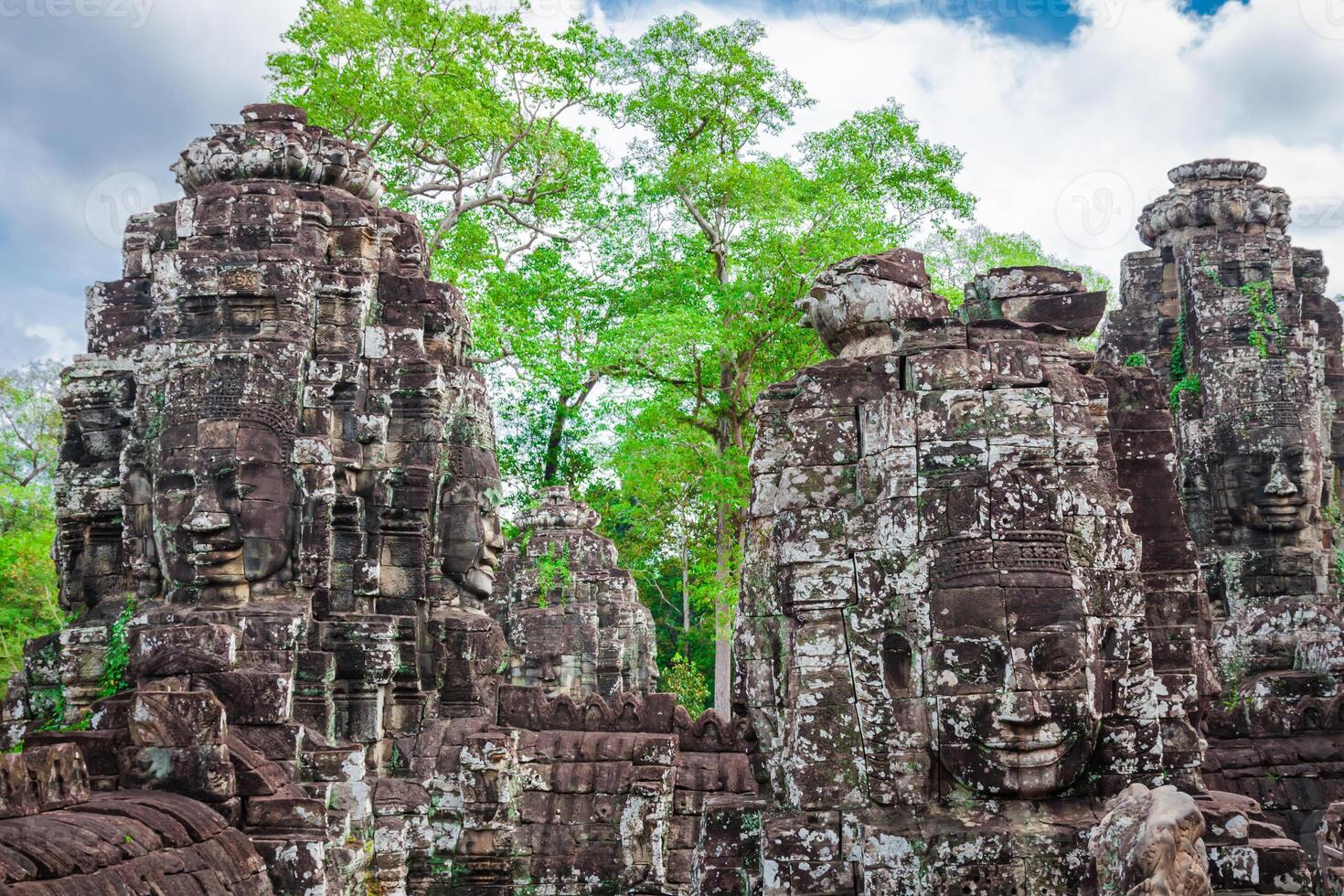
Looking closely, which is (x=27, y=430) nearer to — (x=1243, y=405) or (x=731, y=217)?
(x=731, y=217)

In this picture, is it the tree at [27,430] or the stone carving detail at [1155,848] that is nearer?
the stone carving detail at [1155,848]

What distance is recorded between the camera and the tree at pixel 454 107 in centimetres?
2162

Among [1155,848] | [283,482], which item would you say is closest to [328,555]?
[283,482]

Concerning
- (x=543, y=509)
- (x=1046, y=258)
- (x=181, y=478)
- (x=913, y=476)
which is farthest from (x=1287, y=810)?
(x=1046, y=258)

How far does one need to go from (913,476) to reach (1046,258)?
95.9 feet

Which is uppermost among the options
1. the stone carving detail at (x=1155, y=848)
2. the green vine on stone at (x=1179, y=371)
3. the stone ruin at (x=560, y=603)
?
the green vine on stone at (x=1179, y=371)

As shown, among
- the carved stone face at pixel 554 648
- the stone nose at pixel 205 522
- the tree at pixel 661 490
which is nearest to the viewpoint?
the stone nose at pixel 205 522

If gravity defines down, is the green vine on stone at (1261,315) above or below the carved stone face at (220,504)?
above

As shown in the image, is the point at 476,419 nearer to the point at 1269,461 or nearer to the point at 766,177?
the point at 1269,461

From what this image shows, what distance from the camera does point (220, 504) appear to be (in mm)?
9375

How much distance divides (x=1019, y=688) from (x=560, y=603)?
51.1 ft

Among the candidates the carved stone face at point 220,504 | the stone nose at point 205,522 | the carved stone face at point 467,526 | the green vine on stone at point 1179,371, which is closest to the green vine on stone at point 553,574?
the carved stone face at point 467,526

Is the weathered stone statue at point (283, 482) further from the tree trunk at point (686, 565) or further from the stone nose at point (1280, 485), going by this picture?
the tree trunk at point (686, 565)

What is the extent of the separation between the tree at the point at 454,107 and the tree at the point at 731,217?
1.34m
